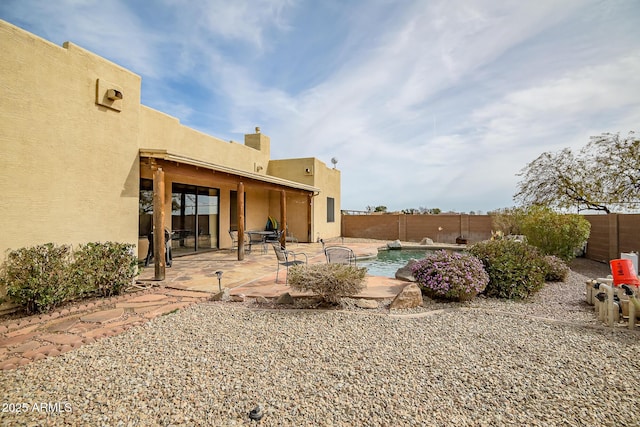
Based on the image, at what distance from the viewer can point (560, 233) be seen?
9414mm

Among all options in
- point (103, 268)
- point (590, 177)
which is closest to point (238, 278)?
point (103, 268)

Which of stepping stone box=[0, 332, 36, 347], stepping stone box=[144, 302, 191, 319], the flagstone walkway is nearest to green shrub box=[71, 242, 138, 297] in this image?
the flagstone walkway

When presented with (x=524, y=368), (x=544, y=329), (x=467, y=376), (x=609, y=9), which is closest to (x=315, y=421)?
(x=467, y=376)

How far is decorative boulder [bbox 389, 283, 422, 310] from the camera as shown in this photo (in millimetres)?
4977

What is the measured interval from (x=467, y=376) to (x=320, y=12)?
30.3ft

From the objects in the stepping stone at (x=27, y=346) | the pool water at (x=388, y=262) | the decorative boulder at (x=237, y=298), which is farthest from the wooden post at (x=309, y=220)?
the stepping stone at (x=27, y=346)

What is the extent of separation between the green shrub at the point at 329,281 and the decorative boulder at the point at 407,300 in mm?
675

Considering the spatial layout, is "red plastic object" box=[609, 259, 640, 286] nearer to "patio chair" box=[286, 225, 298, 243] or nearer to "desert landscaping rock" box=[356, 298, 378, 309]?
"desert landscaping rock" box=[356, 298, 378, 309]

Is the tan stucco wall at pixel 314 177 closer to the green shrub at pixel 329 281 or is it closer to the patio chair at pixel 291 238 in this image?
the patio chair at pixel 291 238

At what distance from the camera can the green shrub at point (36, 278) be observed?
444cm

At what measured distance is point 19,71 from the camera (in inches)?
184

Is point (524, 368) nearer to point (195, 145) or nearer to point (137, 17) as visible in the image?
point (137, 17)

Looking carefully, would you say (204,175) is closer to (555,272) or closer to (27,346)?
(27,346)

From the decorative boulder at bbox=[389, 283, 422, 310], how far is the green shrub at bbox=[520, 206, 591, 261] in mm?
7031
